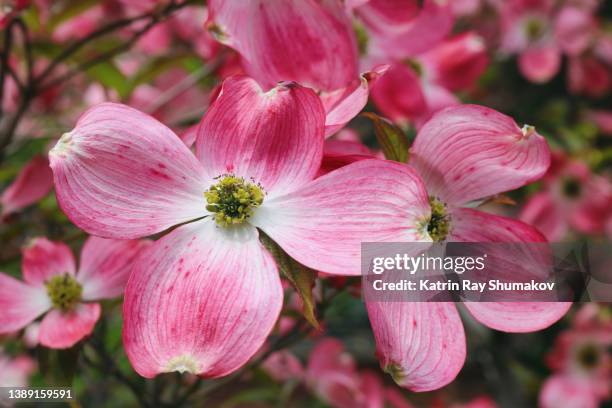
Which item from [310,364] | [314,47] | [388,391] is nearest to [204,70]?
[314,47]

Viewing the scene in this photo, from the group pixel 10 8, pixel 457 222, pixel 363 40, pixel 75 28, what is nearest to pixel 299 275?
pixel 457 222

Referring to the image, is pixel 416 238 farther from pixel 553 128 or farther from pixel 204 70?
pixel 553 128

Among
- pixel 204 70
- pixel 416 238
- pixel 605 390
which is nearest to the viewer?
pixel 416 238

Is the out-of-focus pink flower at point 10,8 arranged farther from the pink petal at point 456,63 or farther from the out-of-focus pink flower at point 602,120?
the out-of-focus pink flower at point 602,120

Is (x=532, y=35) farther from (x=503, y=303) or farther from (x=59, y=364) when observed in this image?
(x=59, y=364)

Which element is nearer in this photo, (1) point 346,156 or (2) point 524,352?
(1) point 346,156
